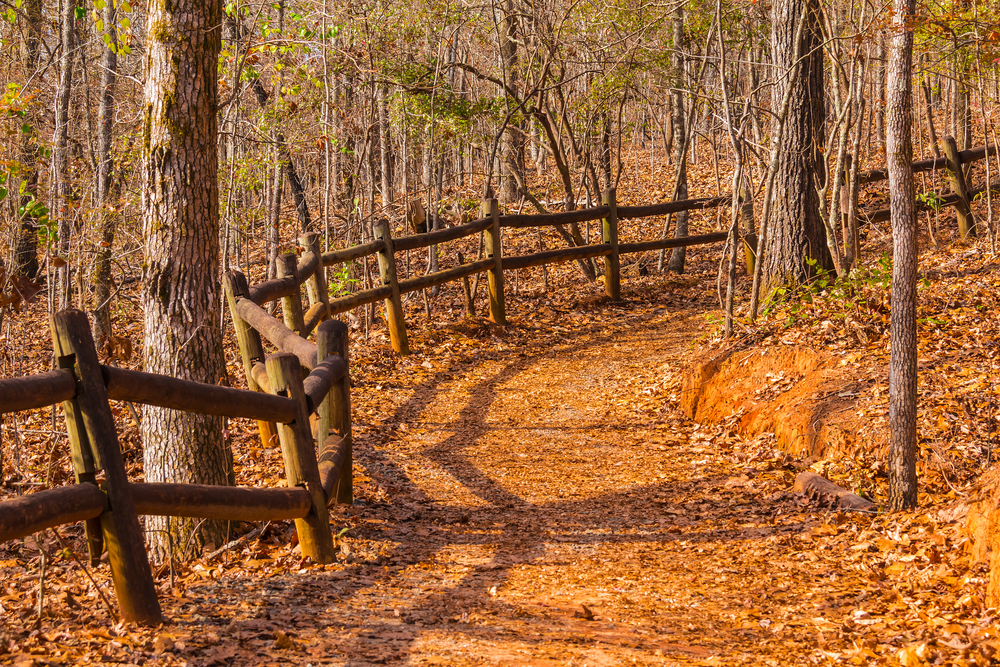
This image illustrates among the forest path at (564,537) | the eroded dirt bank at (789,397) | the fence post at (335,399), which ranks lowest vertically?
the forest path at (564,537)

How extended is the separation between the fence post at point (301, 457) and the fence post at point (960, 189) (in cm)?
1173

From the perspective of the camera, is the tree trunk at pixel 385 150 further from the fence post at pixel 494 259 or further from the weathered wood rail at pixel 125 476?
the weathered wood rail at pixel 125 476

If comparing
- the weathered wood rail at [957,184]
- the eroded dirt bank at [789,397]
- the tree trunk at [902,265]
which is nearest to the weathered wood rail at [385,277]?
the weathered wood rail at [957,184]

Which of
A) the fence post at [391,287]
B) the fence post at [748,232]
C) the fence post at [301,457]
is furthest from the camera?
the fence post at [748,232]

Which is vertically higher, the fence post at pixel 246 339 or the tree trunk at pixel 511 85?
the tree trunk at pixel 511 85

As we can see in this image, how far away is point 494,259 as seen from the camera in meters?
11.1

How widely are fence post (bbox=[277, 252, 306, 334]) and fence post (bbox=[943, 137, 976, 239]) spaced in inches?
416

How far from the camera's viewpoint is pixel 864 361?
21.9ft

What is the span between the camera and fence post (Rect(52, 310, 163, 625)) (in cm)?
334

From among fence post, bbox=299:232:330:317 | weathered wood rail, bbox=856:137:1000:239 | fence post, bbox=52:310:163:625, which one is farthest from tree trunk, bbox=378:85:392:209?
fence post, bbox=52:310:163:625

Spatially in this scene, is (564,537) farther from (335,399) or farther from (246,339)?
(246,339)

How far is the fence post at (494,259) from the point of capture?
36.4ft

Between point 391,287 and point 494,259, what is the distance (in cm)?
194

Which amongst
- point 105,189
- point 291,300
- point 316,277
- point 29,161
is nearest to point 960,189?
point 316,277
